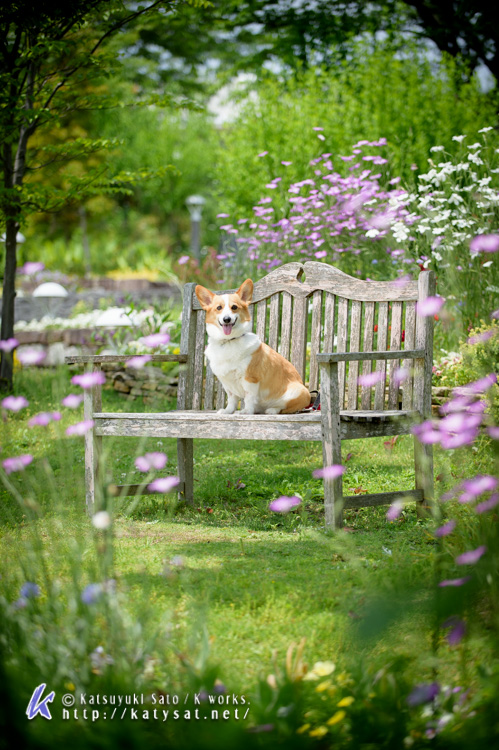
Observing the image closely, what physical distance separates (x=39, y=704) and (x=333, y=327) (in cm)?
291

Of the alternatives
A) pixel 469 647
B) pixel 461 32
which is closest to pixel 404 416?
pixel 469 647

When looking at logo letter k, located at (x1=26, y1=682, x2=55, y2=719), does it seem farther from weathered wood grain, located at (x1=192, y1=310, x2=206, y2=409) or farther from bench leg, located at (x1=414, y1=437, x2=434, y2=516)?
weathered wood grain, located at (x1=192, y1=310, x2=206, y2=409)

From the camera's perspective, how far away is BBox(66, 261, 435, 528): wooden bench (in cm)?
374

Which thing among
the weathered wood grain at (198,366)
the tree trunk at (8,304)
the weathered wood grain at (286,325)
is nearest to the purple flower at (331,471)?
the weathered wood grain at (286,325)

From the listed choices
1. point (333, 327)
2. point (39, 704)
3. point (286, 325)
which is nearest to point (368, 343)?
point (333, 327)

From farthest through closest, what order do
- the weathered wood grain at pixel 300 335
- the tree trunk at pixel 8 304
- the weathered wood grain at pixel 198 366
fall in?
the tree trunk at pixel 8 304 → the weathered wood grain at pixel 198 366 → the weathered wood grain at pixel 300 335

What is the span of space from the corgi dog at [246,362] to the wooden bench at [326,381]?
9.8 inches

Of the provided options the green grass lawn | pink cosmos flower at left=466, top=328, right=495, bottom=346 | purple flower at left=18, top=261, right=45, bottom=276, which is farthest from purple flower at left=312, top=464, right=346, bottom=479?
purple flower at left=18, top=261, right=45, bottom=276

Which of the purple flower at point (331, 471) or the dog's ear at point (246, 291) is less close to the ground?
the dog's ear at point (246, 291)

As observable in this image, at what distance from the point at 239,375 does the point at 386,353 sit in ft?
2.75

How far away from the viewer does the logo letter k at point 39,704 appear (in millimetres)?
1815

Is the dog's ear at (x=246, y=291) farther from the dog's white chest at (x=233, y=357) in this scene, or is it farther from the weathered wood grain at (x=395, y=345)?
the weathered wood grain at (x=395, y=345)

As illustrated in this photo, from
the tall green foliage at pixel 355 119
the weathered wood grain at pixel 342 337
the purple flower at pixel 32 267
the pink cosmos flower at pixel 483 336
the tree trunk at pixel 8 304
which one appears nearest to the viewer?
the pink cosmos flower at pixel 483 336

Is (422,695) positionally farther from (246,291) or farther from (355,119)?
(355,119)
